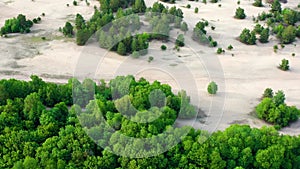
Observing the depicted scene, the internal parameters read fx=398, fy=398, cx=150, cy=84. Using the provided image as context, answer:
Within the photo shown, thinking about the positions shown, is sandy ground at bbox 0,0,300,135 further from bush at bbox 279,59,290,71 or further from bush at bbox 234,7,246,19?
bush at bbox 234,7,246,19

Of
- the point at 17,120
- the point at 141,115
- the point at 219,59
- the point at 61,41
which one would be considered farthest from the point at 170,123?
the point at 61,41

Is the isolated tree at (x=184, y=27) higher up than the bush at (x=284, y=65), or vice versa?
the isolated tree at (x=184, y=27)

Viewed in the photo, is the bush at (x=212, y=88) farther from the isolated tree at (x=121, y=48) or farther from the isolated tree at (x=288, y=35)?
the isolated tree at (x=288, y=35)

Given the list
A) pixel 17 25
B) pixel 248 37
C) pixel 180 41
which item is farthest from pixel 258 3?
pixel 17 25

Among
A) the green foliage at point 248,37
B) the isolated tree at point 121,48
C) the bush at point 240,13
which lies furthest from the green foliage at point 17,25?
the bush at point 240,13

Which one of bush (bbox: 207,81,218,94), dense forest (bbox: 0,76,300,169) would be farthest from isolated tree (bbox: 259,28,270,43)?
dense forest (bbox: 0,76,300,169)

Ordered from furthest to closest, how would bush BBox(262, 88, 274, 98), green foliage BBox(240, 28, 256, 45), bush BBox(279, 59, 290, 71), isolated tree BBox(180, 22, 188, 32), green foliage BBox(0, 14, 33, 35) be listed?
isolated tree BBox(180, 22, 188, 32)
green foliage BBox(240, 28, 256, 45)
green foliage BBox(0, 14, 33, 35)
bush BBox(279, 59, 290, 71)
bush BBox(262, 88, 274, 98)
